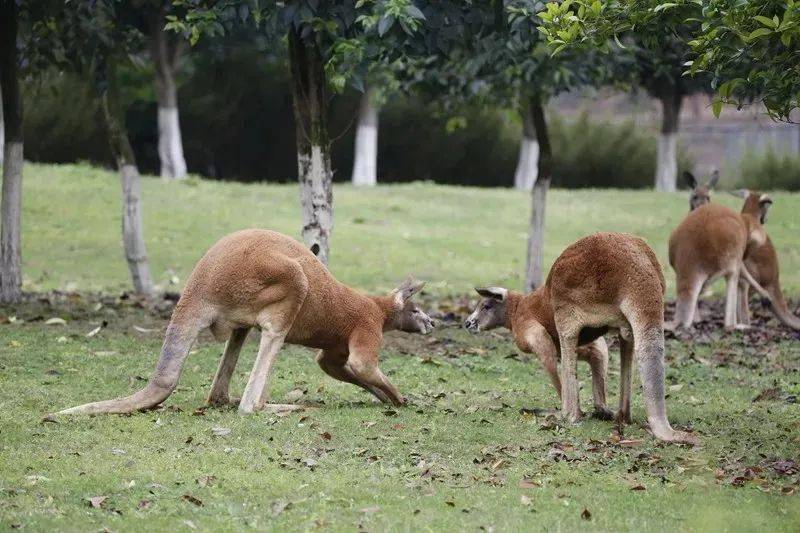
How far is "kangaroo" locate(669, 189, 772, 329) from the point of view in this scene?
13344 millimetres

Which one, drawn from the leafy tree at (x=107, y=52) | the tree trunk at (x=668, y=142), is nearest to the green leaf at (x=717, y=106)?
the leafy tree at (x=107, y=52)

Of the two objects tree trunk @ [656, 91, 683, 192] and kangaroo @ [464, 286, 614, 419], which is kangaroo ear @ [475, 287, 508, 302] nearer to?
kangaroo @ [464, 286, 614, 419]

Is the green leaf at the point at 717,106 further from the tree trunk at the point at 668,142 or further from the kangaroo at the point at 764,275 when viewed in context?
the tree trunk at the point at 668,142

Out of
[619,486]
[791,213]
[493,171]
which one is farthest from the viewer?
[493,171]

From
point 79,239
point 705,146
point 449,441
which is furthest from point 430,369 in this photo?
point 705,146

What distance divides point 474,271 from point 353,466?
12836mm

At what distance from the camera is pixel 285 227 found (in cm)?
2211

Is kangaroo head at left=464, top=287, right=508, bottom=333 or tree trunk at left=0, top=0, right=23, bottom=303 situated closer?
kangaroo head at left=464, top=287, right=508, bottom=333

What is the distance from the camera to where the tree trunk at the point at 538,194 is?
15.2 m

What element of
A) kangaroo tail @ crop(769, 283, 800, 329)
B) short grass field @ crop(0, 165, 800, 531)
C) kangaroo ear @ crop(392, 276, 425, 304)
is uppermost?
kangaroo ear @ crop(392, 276, 425, 304)

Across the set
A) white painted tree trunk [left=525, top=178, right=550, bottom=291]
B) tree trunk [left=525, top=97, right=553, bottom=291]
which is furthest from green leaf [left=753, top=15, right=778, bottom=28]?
white painted tree trunk [left=525, top=178, right=550, bottom=291]

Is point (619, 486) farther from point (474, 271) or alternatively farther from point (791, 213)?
point (791, 213)

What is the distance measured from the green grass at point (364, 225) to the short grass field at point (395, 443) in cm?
281

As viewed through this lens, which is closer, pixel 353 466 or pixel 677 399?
pixel 353 466
